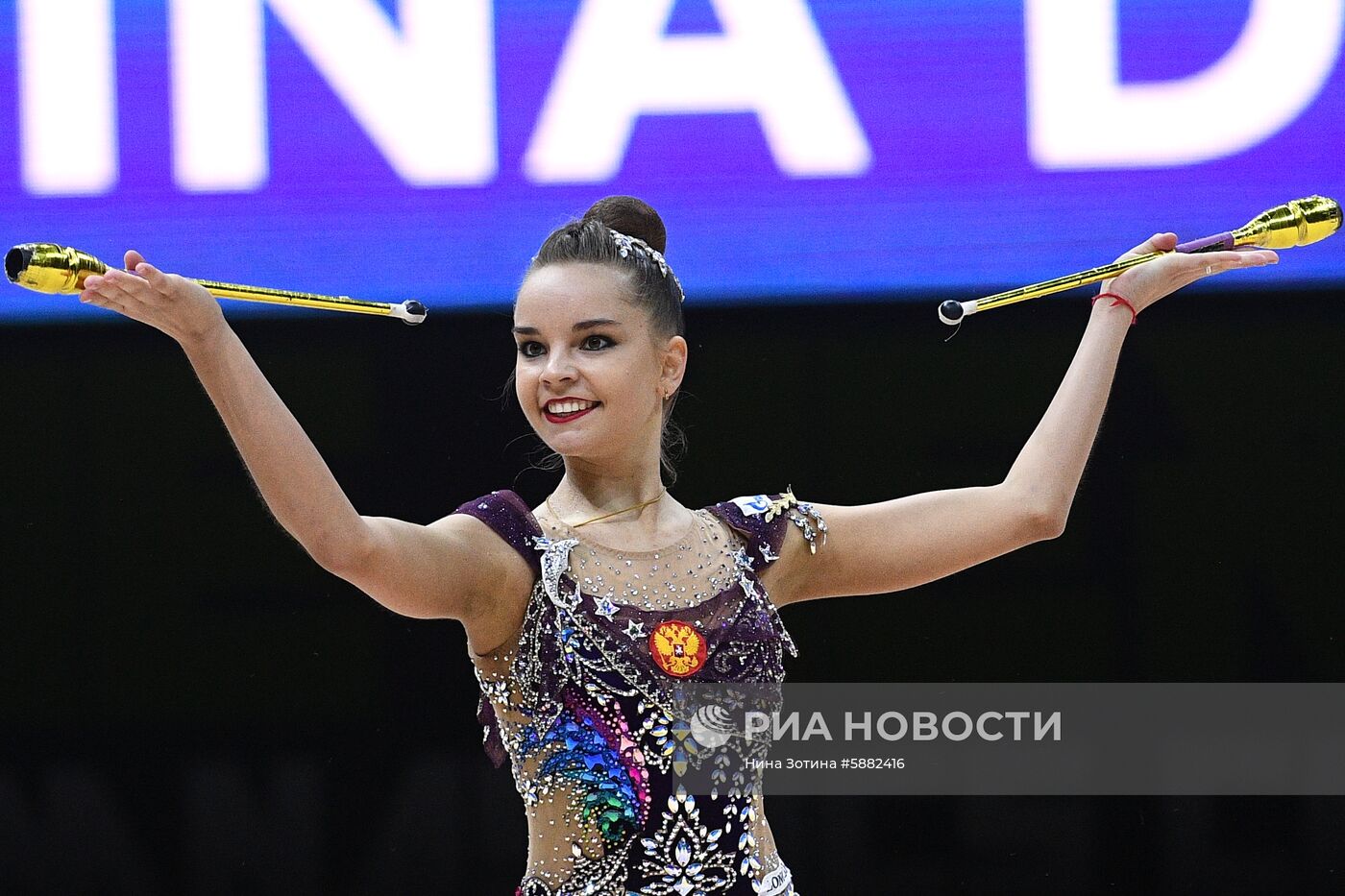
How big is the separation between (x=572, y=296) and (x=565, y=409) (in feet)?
0.44

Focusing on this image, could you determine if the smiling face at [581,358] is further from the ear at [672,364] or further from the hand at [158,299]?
the hand at [158,299]

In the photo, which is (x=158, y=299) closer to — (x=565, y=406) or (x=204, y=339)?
(x=204, y=339)

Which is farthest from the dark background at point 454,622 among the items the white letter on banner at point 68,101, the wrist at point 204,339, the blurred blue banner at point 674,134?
the wrist at point 204,339

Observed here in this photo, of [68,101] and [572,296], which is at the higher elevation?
[68,101]

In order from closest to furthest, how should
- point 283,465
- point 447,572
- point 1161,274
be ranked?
1. point 283,465
2. point 447,572
3. point 1161,274

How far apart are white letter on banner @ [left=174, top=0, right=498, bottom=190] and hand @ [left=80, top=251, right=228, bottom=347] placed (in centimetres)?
165

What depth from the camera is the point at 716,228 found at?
316cm

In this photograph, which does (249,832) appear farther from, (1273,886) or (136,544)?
(1273,886)

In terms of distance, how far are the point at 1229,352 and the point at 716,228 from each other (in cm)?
98

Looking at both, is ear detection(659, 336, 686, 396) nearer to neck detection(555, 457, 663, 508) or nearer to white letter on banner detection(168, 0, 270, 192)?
neck detection(555, 457, 663, 508)

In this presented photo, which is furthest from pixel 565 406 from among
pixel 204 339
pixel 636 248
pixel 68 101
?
pixel 68 101

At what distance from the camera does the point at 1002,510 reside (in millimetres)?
2170

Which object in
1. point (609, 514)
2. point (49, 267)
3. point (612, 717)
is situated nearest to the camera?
point (49, 267)

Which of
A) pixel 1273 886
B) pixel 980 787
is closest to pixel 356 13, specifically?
pixel 980 787
